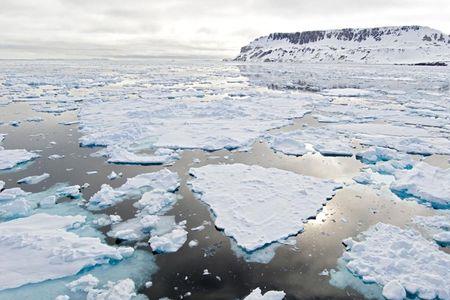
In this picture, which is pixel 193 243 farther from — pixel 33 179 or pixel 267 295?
pixel 33 179

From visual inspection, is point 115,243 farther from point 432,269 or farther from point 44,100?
point 44,100

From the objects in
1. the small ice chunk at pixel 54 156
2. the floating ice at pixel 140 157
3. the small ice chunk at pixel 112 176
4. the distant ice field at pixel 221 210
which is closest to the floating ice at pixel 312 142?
the distant ice field at pixel 221 210

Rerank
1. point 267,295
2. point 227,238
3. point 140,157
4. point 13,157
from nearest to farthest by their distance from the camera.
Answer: point 267,295
point 227,238
point 13,157
point 140,157

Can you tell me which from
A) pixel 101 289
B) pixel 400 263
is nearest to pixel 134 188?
pixel 101 289

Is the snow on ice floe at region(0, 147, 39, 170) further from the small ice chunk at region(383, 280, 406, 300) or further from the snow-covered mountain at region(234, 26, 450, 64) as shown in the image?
the snow-covered mountain at region(234, 26, 450, 64)

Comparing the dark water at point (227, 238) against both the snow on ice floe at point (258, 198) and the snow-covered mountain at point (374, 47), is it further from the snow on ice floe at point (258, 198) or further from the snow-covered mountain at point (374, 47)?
the snow-covered mountain at point (374, 47)

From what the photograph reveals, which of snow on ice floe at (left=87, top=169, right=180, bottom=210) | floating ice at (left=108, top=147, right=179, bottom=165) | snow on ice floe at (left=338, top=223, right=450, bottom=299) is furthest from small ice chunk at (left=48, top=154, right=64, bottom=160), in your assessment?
snow on ice floe at (left=338, top=223, right=450, bottom=299)
